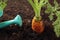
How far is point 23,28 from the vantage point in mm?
1281

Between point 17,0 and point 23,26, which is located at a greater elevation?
point 17,0

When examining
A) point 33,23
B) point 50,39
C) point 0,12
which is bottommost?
point 50,39

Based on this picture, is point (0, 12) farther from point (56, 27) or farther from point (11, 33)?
point (56, 27)

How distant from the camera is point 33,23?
4.08 feet

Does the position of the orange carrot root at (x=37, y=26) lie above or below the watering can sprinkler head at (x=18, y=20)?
below

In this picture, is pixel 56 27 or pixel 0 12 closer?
pixel 56 27

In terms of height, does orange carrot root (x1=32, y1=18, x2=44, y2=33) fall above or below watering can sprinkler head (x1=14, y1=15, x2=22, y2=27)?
below

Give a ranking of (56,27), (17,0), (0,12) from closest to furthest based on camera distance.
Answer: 1. (56,27)
2. (0,12)
3. (17,0)

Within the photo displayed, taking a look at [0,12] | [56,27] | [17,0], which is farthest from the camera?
[17,0]

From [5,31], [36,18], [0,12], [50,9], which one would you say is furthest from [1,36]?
[50,9]

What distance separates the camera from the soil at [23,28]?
1.23 metres

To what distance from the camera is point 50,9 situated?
118 cm

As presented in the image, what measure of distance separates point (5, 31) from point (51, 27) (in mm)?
311

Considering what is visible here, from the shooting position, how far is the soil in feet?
4.05
